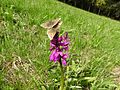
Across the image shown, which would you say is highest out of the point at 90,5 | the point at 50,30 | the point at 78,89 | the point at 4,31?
the point at 50,30

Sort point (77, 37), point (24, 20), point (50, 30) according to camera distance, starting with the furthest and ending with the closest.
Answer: point (24, 20), point (77, 37), point (50, 30)

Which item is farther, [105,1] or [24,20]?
[105,1]

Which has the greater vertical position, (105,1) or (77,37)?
(77,37)

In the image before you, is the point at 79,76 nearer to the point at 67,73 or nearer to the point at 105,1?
the point at 67,73

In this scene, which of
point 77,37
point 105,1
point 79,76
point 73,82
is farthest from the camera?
point 105,1

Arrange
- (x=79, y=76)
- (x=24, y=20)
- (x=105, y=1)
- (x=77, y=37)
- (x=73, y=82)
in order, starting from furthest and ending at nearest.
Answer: (x=105, y=1)
(x=24, y=20)
(x=77, y=37)
(x=79, y=76)
(x=73, y=82)

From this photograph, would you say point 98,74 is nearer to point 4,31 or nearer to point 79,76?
point 79,76

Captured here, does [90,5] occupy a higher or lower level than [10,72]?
lower

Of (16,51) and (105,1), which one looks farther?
(105,1)

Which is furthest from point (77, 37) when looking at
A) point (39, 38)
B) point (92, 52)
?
point (39, 38)

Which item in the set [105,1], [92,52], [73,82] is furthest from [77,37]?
[105,1]
